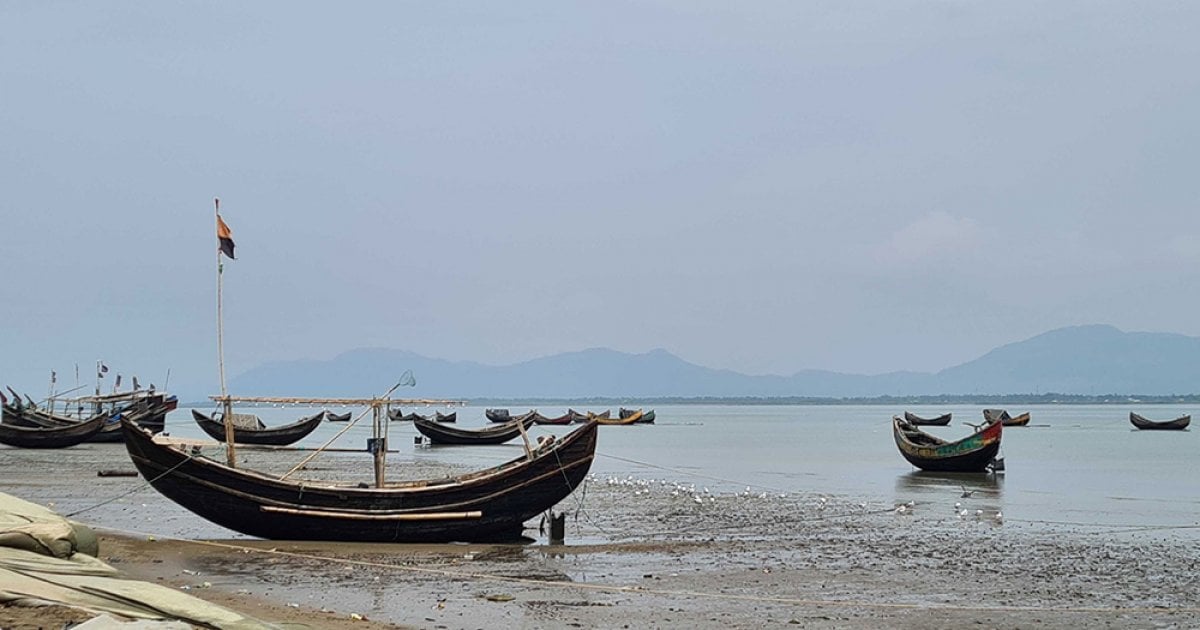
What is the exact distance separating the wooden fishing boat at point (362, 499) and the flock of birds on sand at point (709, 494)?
7.22 m

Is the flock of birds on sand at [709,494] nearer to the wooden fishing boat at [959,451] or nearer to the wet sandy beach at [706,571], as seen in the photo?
the wet sandy beach at [706,571]

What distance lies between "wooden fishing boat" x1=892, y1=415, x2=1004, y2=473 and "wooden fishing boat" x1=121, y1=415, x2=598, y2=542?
18226 millimetres

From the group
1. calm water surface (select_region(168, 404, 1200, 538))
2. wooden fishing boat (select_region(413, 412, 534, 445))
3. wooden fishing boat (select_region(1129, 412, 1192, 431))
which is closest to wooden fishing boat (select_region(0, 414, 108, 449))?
calm water surface (select_region(168, 404, 1200, 538))

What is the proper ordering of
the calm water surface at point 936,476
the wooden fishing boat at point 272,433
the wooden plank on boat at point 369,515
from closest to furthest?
the wooden plank on boat at point 369,515
the calm water surface at point 936,476
the wooden fishing boat at point 272,433

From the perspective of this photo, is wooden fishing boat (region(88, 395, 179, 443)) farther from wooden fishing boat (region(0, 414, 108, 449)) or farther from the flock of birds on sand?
the flock of birds on sand

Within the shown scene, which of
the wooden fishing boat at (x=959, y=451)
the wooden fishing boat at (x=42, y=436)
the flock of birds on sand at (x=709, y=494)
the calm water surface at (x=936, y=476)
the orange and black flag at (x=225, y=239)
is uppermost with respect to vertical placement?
the orange and black flag at (x=225, y=239)

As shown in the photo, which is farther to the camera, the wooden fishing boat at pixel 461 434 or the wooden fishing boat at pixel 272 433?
the wooden fishing boat at pixel 461 434

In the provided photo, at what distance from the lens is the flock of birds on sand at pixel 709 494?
888 inches

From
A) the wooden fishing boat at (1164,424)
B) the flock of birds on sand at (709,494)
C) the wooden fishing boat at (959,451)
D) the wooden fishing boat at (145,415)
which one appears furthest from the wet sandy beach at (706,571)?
the wooden fishing boat at (1164,424)

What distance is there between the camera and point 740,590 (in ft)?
43.1

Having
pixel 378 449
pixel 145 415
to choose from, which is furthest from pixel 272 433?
pixel 378 449

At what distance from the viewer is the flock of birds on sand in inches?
888

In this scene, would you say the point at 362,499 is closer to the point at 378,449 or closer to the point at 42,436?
the point at 378,449

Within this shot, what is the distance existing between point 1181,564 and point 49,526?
14.0m
